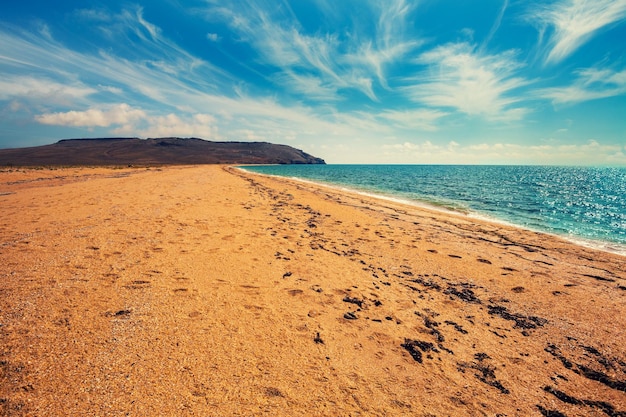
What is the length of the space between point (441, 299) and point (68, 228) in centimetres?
1102

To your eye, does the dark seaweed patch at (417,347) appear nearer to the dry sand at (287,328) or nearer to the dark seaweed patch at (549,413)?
the dry sand at (287,328)

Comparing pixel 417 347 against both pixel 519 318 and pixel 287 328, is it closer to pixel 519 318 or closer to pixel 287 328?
pixel 287 328

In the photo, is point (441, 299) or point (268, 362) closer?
point (268, 362)

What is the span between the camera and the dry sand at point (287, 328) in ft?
9.85

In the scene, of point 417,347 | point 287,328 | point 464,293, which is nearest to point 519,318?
point 464,293

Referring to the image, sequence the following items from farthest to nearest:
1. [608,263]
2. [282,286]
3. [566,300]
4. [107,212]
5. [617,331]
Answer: [107,212] → [608,263] → [566,300] → [282,286] → [617,331]

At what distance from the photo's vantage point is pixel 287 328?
4.35 metres

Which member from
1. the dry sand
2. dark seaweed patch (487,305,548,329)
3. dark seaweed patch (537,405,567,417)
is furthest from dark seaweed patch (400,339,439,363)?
dark seaweed patch (487,305,548,329)

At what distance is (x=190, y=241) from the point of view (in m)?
7.92

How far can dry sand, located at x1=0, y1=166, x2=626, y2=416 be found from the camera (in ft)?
9.85

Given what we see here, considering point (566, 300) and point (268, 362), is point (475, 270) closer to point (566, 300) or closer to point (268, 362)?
point (566, 300)

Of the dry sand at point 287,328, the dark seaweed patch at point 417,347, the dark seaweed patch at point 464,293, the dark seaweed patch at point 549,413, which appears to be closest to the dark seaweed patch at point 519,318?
the dry sand at point 287,328

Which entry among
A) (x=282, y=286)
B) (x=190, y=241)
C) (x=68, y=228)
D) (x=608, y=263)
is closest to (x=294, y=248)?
(x=282, y=286)

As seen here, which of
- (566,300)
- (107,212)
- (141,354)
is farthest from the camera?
(107,212)
